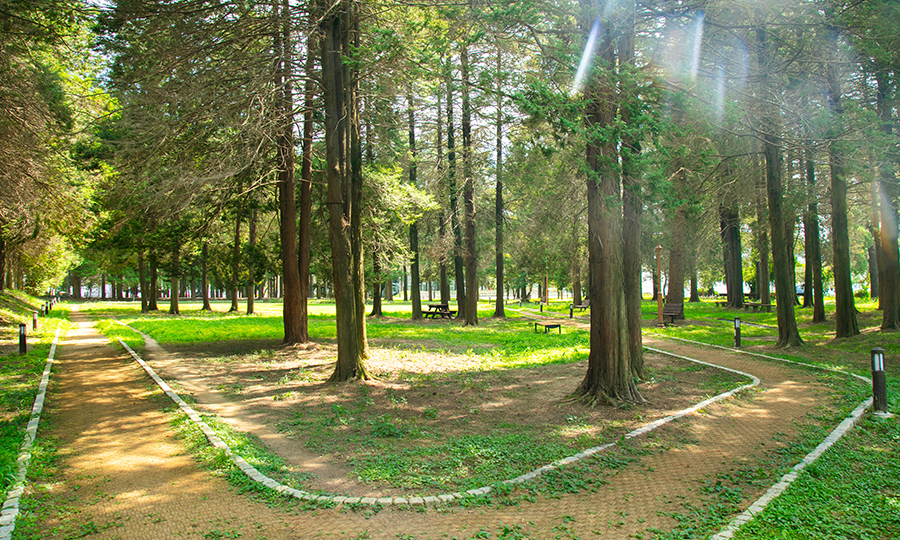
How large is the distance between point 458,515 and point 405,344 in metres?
11.4

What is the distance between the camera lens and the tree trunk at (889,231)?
1383 cm

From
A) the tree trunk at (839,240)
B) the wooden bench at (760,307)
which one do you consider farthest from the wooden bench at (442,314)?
the wooden bench at (760,307)

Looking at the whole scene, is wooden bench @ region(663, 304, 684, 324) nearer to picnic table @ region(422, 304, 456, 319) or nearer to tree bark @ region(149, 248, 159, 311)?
picnic table @ region(422, 304, 456, 319)

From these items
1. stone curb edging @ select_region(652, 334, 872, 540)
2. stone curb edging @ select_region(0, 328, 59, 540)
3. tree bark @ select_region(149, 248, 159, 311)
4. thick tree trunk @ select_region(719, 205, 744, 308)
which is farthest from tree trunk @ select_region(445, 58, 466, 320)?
stone curb edging @ select_region(652, 334, 872, 540)

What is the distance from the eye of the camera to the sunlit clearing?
7516 mm

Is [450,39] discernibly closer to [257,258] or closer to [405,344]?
[405,344]

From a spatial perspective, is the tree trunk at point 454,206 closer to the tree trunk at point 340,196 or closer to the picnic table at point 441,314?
the picnic table at point 441,314

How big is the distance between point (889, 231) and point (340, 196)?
1669cm

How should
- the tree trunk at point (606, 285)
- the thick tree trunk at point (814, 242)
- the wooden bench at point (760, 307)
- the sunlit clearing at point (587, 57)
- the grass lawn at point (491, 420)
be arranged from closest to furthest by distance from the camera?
1. the grass lawn at point (491, 420)
2. the sunlit clearing at point (587, 57)
3. the tree trunk at point (606, 285)
4. the thick tree trunk at point (814, 242)
5. the wooden bench at point (760, 307)

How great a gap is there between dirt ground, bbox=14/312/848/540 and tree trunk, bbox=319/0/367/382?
2.48 feet

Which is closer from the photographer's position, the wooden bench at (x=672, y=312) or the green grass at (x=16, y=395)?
the green grass at (x=16, y=395)

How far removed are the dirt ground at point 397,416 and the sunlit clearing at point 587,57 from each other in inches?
193

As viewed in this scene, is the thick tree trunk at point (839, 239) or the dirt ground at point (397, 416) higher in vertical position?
the thick tree trunk at point (839, 239)

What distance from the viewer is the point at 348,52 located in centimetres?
1105
